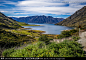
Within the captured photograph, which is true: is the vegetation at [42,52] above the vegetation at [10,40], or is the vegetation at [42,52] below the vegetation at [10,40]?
above

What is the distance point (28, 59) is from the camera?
9133 mm

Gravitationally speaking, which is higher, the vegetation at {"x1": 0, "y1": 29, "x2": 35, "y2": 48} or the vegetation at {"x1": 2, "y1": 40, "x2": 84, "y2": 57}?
the vegetation at {"x1": 2, "y1": 40, "x2": 84, "y2": 57}

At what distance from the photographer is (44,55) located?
38.7 ft

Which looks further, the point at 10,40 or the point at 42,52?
the point at 10,40

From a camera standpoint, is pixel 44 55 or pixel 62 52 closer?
pixel 44 55

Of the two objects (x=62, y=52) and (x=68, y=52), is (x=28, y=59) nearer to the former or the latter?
(x=62, y=52)

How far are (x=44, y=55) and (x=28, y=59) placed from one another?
3210 mm

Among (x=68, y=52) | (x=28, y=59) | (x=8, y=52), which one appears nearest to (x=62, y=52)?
(x=68, y=52)

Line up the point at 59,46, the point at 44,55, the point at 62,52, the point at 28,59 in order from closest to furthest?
the point at 28,59, the point at 44,55, the point at 62,52, the point at 59,46

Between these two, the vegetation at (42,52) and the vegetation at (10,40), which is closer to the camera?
the vegetation at (42,52)

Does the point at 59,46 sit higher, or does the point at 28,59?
the point at 28,59

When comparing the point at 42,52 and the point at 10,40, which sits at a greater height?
the point at 42,52

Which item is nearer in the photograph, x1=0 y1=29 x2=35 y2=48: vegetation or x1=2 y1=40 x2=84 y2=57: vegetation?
x1=2 y1=40 x2=84 y2=57: vegetation

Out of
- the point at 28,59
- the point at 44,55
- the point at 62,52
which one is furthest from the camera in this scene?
the point at 62,52
